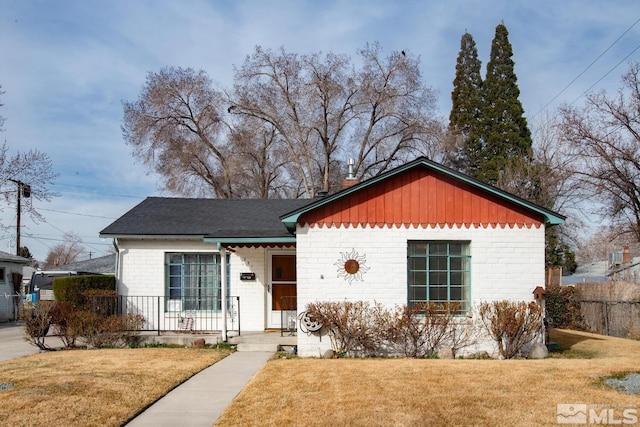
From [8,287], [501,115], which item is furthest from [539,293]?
[501,115]

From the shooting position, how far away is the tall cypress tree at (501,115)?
36.9 meters

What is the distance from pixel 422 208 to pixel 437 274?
1458mm

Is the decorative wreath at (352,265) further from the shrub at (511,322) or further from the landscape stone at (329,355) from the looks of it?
the shrub at (511,322)

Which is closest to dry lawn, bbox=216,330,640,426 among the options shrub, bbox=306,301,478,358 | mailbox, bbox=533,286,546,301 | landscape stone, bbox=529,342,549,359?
landscape stone, bbox=529,342,549,359

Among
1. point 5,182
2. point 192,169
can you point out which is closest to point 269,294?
point 5,182

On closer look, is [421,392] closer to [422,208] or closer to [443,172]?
[422,208]

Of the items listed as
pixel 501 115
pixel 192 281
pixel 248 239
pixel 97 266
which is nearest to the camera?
pixel 248 239

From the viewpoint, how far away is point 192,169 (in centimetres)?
3588

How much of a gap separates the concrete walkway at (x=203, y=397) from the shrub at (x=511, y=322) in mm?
4782

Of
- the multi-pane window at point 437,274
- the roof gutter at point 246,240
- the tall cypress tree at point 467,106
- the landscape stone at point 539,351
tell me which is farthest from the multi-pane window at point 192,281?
the tall cypress tree at point 467,106

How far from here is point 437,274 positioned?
1266cm

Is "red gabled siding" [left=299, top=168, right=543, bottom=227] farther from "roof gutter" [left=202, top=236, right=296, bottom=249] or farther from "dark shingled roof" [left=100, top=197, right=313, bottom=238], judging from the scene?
"dark shingled roof" [left=100, top=197, right=313, bottom=238]

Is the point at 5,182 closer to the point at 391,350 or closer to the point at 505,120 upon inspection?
the point at 391,350

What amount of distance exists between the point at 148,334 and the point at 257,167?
2318 cm
